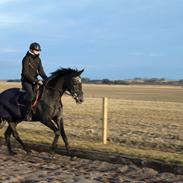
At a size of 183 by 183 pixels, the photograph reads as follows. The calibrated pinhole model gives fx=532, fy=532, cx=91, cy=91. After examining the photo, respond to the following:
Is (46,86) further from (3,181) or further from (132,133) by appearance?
(132,133)

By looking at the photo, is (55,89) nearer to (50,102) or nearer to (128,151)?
(50,102)

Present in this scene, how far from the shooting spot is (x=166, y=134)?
18.7 metres

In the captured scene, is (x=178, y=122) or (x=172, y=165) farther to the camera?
(x=178, y=122)

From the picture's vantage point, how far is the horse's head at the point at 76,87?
41.7ft

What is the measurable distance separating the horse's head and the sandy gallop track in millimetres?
1498

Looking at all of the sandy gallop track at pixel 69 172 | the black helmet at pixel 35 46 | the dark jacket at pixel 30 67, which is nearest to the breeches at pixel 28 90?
the dark jacket at pixel 30 67

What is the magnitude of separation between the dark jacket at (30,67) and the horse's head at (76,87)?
86cm

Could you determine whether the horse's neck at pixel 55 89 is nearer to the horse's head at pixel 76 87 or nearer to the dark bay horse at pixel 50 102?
the dark bay horse at pixel 50 102

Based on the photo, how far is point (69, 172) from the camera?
35.4 feet

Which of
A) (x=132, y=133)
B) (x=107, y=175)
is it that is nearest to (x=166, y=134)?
(x=132, y=133)

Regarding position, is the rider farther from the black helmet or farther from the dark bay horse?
the dark bay horse

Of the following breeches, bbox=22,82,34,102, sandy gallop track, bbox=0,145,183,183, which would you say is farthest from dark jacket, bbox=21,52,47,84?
sandy gallop track, bbox=0,145,183,183

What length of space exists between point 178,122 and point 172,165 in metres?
12.9

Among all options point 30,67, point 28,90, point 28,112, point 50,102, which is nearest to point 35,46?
point 30,67
